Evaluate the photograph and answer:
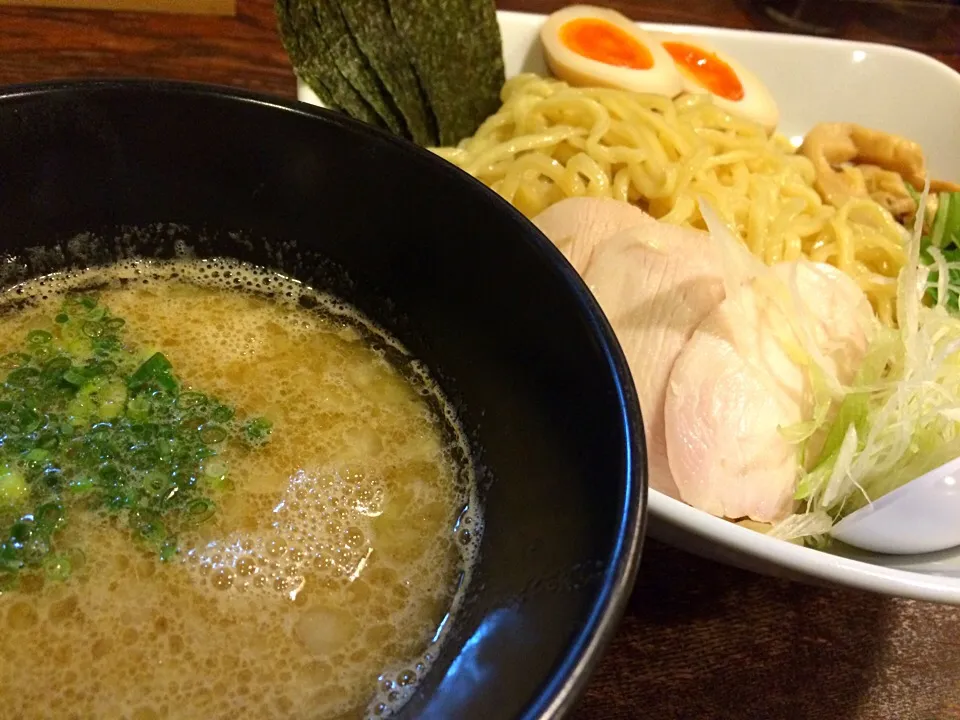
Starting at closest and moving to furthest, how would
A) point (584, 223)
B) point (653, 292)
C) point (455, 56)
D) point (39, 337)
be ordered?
1. point (39, 337)
2. point (653, 292)
3. point (584, 223)
4. point (455, 56)

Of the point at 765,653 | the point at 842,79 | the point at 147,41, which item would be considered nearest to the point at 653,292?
the point at 765,653

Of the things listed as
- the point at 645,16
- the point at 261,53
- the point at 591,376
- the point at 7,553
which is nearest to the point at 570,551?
the point at 591,376

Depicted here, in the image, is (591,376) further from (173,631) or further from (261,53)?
(261,53)

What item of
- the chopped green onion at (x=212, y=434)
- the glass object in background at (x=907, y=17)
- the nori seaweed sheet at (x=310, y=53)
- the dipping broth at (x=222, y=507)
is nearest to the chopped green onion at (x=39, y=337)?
the dipping broth at (x=222, y=507)

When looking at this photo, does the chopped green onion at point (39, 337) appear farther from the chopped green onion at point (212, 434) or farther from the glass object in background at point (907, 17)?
the glass object in background at point (907, 17)

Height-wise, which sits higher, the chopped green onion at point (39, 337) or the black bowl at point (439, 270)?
the black bowl at point (439, 270)

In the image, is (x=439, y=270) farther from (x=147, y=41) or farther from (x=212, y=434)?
(x=147, y=41)
